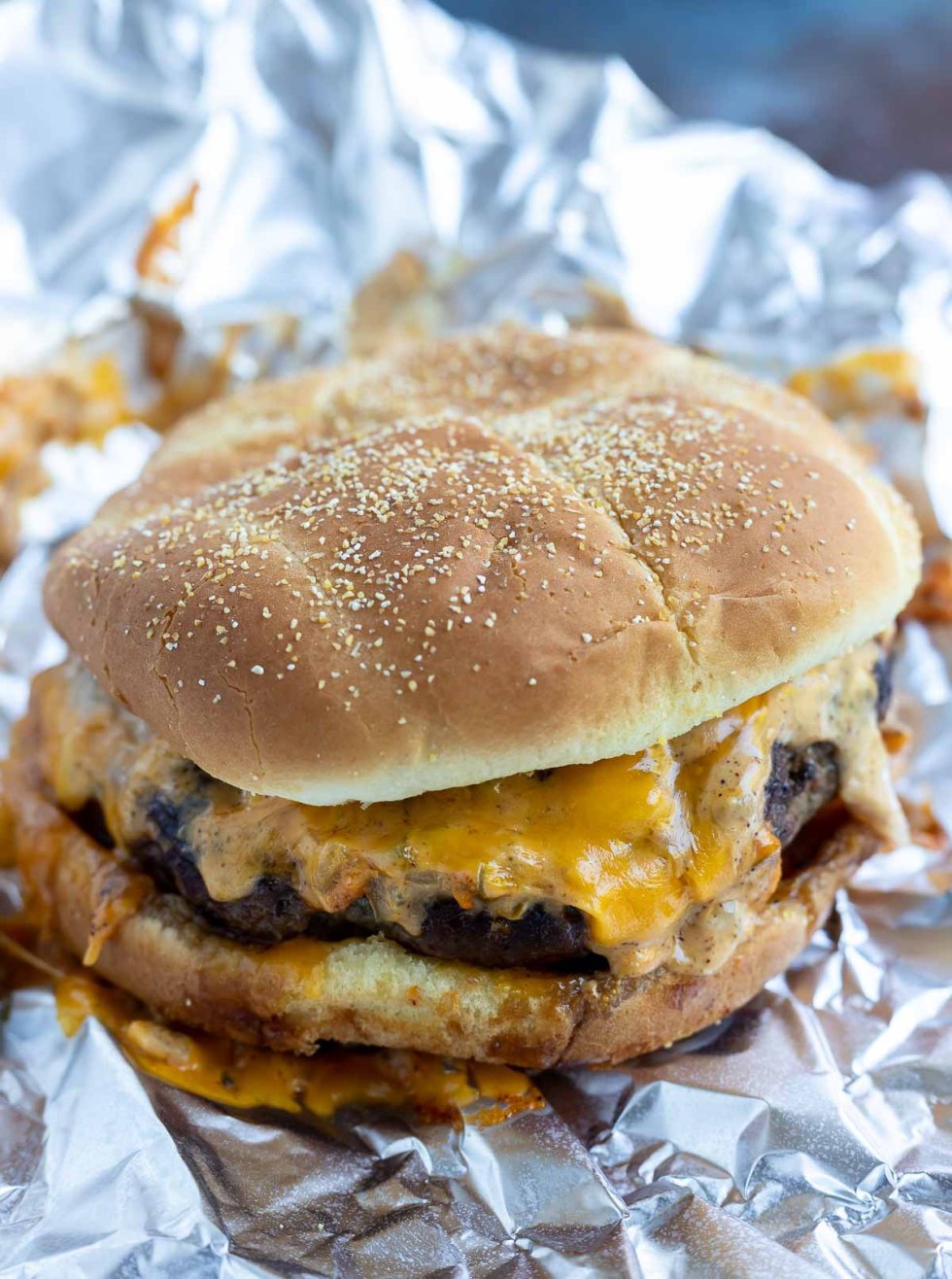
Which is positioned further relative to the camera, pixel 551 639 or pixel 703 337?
pixel 703 337

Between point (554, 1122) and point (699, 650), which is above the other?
point (699, 650)

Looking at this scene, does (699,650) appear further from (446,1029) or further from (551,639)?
(446,1029)

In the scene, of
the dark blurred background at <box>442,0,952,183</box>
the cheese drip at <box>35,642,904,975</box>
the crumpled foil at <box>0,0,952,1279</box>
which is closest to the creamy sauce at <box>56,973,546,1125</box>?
the crumpled foil at <box>0,0,952,1279</box>

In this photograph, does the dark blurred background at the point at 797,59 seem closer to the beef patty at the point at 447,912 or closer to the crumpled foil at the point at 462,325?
the crumpled foil at the point at 462,325

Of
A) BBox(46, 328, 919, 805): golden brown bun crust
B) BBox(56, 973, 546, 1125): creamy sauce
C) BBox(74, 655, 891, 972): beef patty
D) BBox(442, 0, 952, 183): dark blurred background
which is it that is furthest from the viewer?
BBox(442, 0, 952, 183): dark blurred background

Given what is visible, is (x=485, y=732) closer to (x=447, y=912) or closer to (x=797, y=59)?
(x=447, y=912)

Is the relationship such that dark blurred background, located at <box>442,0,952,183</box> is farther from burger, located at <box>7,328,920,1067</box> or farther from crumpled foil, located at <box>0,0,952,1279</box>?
burger, located at <box>7,328,920,1067</box>

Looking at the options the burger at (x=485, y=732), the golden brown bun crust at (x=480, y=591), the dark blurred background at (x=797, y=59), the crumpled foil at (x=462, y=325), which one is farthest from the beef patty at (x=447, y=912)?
the dark blurred background at (x=797, y=59)

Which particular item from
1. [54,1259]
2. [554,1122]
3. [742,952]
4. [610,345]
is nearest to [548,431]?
[610,345]
